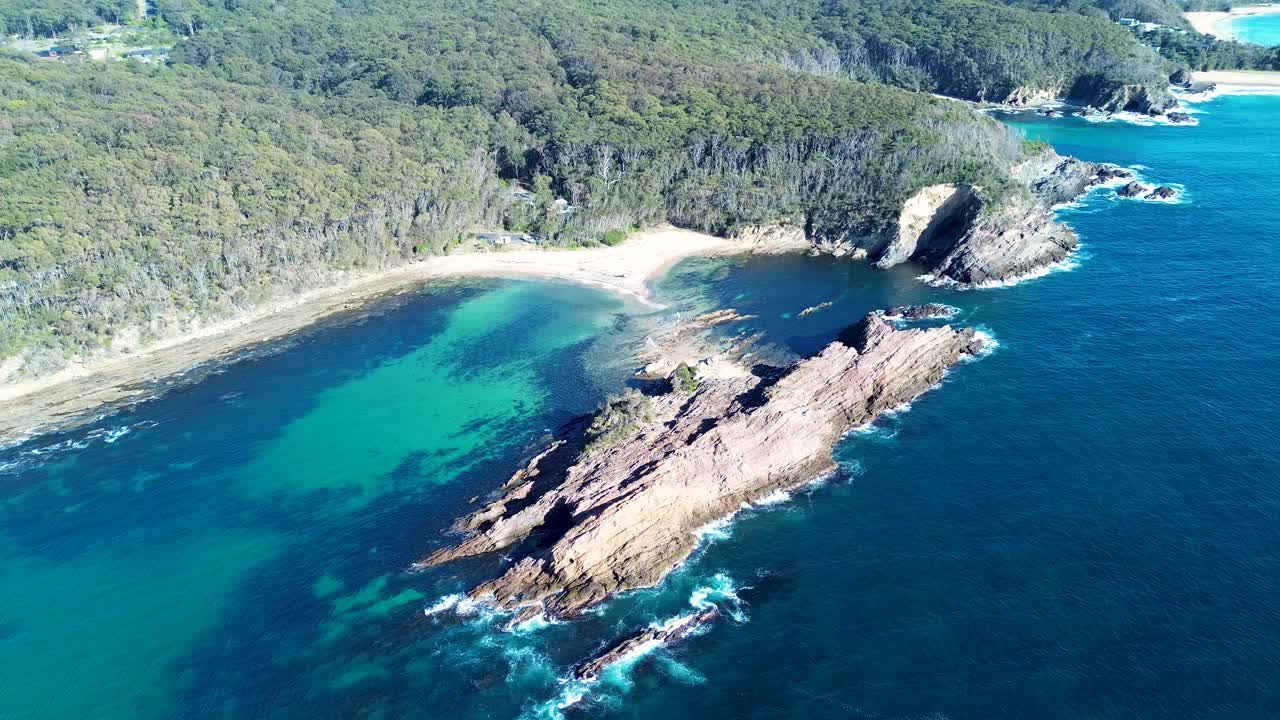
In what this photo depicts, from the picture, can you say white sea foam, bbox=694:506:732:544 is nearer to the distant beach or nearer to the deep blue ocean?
the deep blue ocean

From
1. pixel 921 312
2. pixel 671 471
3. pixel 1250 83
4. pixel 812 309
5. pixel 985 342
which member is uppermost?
pixel 1250 83

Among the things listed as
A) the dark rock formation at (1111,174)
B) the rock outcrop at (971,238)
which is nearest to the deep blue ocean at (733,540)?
the rock outcrop at (971,238)

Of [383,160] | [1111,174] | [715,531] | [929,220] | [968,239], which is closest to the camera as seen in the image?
[715,531]

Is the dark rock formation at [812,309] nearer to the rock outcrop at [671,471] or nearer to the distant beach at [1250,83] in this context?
the rock outcrop at [671,471]

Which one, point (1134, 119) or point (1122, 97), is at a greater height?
point (1122, 97)

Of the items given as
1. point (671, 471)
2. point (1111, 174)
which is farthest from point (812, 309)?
point (1111, 174)

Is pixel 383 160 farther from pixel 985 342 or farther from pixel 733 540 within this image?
pixel 733 540

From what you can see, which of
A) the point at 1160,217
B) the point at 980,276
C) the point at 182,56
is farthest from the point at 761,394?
the point at 182,56
